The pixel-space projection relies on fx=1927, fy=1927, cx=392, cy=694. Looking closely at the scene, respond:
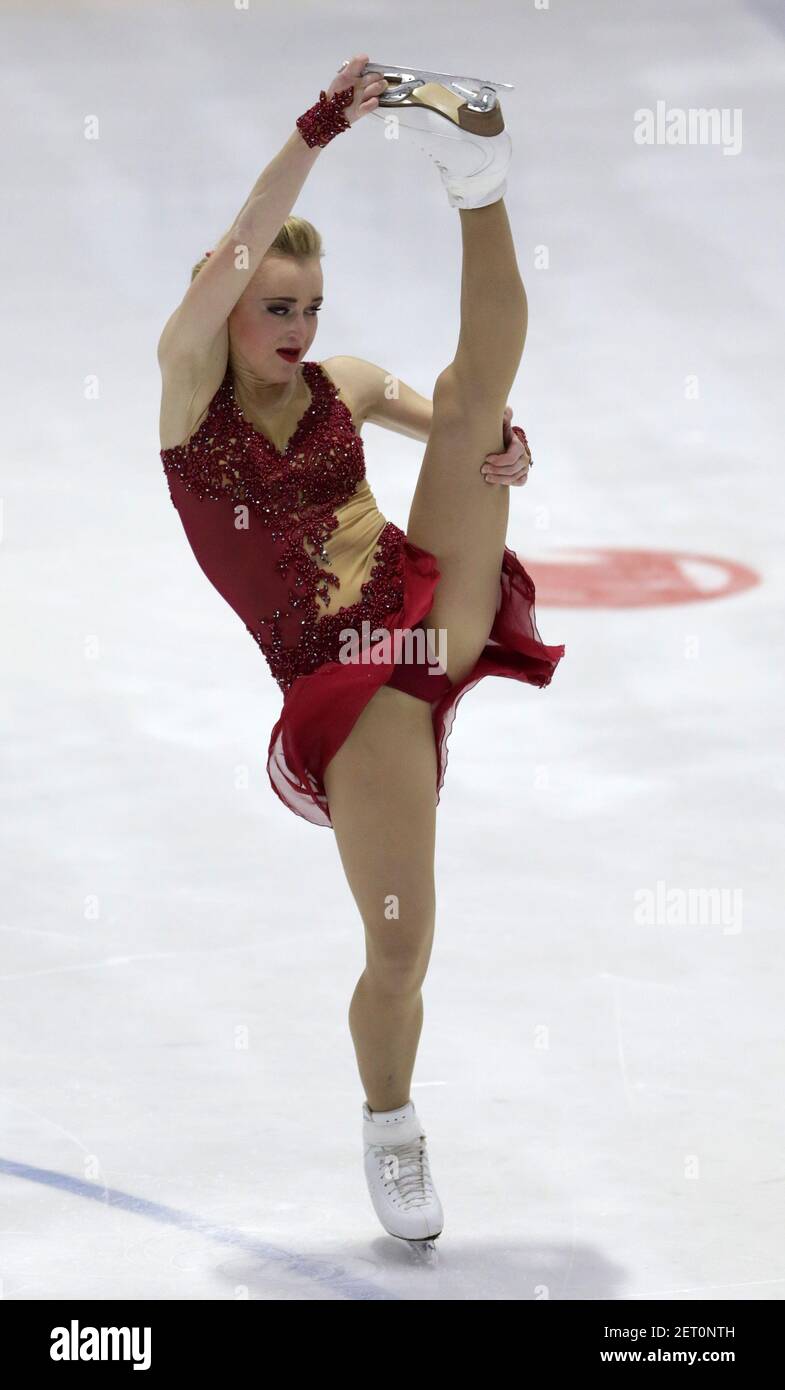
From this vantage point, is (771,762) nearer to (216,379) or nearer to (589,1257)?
(589,1257)

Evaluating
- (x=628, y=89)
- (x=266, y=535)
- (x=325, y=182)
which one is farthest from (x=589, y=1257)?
(x=628, y=89)

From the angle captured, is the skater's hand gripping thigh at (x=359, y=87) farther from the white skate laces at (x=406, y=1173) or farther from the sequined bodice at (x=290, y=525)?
the white skate laces at (x=406, y=1173)

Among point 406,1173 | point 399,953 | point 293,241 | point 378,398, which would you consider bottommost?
point 406,1173

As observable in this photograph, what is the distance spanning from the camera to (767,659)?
490cm

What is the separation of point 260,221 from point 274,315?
170mm

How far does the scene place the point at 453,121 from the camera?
241 centimetres

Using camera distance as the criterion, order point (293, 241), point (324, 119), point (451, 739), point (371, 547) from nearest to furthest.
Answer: point (324, 119)
point (293, 241)
point (371, 547)
point (451, 739)

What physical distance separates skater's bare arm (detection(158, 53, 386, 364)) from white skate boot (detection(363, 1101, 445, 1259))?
1106mm

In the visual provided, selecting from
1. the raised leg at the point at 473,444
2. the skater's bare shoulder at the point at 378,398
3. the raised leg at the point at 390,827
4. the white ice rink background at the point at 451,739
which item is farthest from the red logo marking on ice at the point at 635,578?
the raised leg at the point at 390,827

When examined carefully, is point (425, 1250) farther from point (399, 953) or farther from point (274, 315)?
point (274, 315)

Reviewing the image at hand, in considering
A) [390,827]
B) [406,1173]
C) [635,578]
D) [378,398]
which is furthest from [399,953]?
[635,578]

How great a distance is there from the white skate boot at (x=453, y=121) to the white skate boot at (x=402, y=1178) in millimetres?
1249

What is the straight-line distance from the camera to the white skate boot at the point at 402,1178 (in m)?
2.58

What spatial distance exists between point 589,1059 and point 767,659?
1.96 meters
